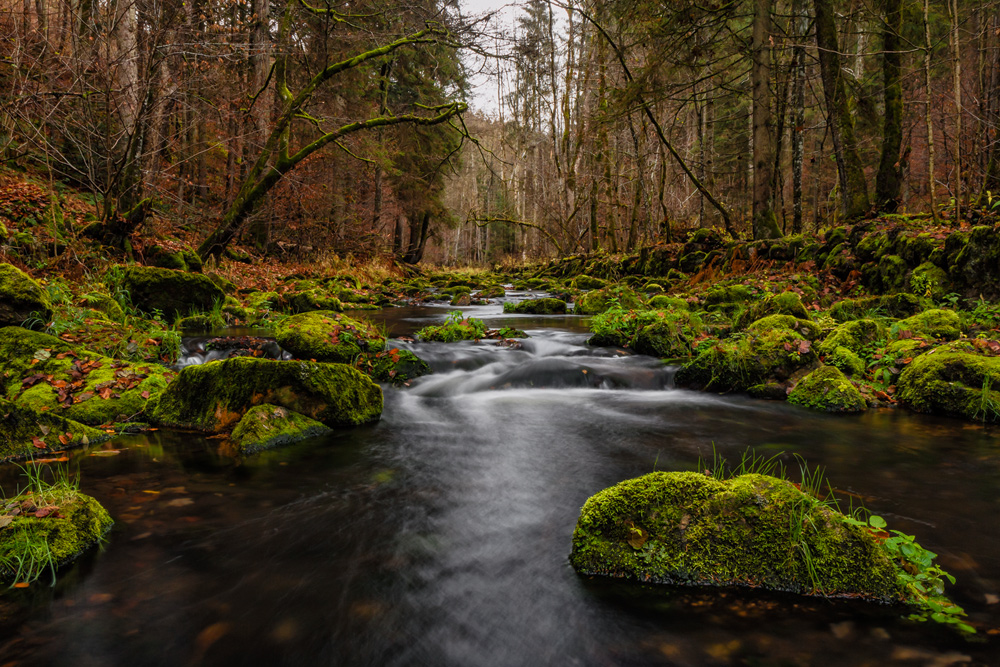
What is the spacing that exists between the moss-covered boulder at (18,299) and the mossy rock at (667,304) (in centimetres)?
840

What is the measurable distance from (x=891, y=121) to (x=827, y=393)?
642 cm

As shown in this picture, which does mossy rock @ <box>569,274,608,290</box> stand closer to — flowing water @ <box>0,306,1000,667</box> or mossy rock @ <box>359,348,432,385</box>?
mossy rock @ <box>359,348,432,385</box>

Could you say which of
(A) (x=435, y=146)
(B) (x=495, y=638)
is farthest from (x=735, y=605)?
(A) (x=435, y=146)

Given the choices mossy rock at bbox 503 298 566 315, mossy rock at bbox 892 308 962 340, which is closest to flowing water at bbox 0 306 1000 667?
mossy rock at bbox 892 308 962 340

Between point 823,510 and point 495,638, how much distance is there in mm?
1467

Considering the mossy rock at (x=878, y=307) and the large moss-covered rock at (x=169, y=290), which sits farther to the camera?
the large moss-covered rock at (x=169, y=290)

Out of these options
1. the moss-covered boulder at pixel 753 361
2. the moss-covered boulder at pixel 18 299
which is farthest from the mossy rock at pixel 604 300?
the moss-covered boulder at pixel 18 299

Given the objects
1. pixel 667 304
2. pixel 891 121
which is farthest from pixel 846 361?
pixel 891 121

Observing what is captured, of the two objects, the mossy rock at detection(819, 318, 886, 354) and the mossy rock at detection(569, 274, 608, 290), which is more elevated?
the mossy rock at detection(569, 274, 608, 290)

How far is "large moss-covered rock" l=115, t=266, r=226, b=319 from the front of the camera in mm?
7511

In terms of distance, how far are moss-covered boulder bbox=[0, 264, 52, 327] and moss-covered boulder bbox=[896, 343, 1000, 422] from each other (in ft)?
28.4

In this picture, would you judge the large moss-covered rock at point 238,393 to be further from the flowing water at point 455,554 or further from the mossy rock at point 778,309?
the mossy rock at point 778,309

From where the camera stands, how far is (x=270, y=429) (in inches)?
164

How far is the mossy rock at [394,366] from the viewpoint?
20.8 feet
